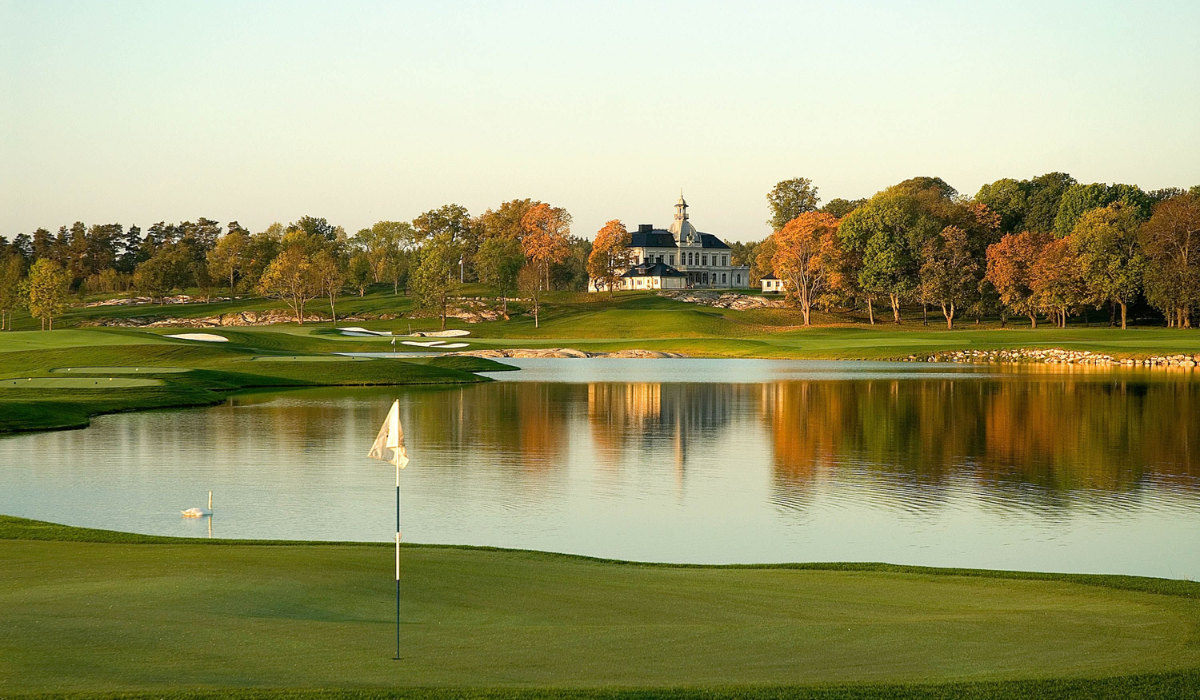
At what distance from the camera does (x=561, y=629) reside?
10.8 m

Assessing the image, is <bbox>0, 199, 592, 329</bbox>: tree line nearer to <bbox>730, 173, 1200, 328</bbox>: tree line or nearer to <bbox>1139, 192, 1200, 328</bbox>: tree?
<bbox>730, 173, 1200, 328</bbox>: tree line

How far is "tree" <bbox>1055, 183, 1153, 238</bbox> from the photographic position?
122500 millimetres

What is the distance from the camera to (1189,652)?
10.4m

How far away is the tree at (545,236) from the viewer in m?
154

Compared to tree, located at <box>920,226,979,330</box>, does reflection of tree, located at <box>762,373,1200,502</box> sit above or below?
below

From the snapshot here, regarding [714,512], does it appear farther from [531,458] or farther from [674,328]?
[674,328]

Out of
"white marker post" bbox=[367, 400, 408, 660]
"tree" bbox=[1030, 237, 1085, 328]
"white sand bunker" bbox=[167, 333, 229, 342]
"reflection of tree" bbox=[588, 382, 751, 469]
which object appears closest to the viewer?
"white marker post" bbox=[367, 400, 408, 660]

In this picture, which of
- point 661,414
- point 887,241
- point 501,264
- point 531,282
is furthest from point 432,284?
point 661,414

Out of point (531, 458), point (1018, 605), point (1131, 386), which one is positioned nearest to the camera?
point (1018, 605)

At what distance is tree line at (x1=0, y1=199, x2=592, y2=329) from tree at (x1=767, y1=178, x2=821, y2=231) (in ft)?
102

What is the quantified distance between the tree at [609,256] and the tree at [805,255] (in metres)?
30.7

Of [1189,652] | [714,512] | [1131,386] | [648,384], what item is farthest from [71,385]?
[1131,386]

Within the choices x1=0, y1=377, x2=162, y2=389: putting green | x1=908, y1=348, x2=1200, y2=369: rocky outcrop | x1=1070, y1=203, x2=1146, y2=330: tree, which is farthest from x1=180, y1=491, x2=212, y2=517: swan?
x1=1070, y1=203, x2=1146, y2=330: tree

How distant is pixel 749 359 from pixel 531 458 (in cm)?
5957
